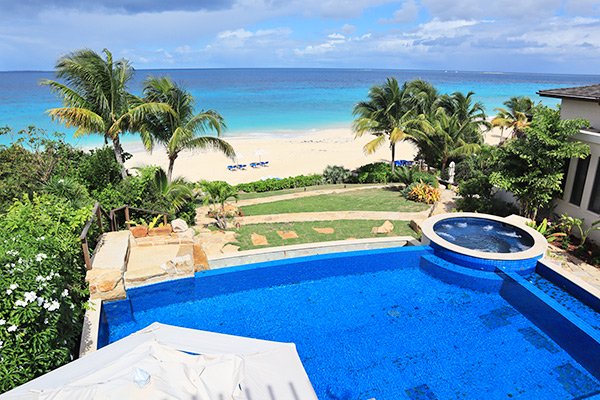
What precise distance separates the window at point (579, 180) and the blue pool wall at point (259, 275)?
514cm

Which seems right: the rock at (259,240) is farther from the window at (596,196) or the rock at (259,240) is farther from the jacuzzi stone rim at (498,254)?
the window at (596,196)

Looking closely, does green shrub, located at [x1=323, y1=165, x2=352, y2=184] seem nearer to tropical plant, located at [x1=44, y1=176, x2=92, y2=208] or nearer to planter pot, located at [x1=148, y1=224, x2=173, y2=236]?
planter pot, located at [x1=148, y1=224, x2=173, y2=236]

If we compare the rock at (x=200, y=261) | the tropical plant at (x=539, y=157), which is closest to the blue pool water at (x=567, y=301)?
the tropical plant at (x=539, y=157)

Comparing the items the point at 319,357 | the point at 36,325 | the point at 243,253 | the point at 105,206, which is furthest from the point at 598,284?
the point at 105,206

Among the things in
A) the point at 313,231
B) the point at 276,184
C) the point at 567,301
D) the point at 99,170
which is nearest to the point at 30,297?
the point at 313,231

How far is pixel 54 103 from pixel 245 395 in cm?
7615

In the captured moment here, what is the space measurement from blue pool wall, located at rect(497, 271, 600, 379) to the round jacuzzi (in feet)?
1.61

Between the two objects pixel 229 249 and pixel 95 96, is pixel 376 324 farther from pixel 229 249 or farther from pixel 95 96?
pixel 95 96

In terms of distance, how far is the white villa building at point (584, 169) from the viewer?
11.4 m

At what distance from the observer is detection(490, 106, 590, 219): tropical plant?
36.6 ft

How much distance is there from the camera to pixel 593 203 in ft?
38.0

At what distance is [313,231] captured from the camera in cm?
1263

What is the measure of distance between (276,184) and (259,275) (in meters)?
14.1

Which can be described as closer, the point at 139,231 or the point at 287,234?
the point at 139,231
